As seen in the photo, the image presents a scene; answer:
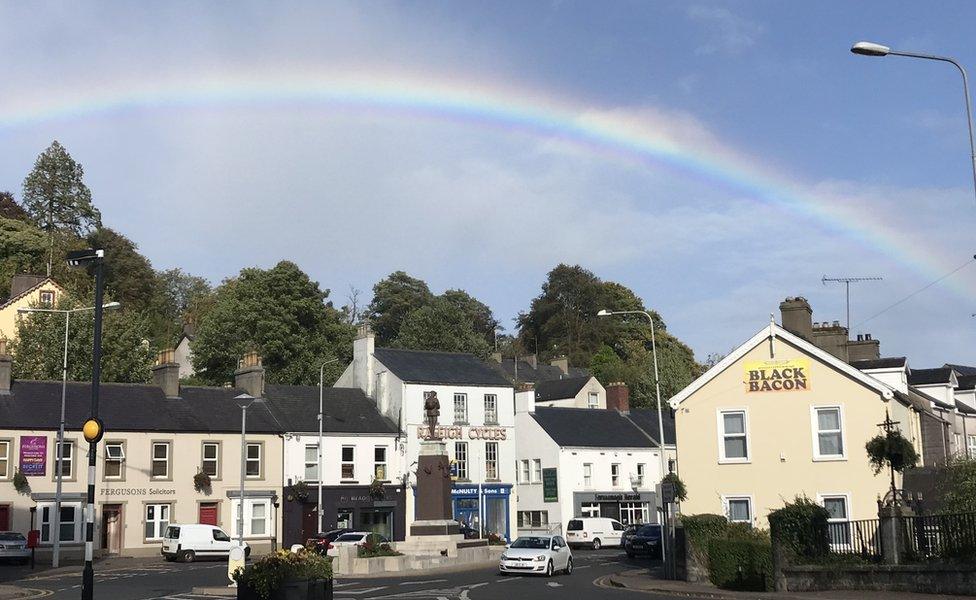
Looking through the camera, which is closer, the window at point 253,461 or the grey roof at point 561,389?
the window at point 253,461

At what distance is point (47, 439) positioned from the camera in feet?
170

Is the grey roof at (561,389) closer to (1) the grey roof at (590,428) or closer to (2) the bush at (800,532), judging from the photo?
(1) the grey roof at (590,428)

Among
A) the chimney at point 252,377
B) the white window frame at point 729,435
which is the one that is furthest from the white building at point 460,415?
the white window frame at point 729,435

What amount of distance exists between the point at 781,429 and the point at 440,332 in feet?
210

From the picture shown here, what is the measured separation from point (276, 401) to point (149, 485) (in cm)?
991

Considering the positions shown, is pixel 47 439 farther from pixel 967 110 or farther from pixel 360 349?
pixel 967 110

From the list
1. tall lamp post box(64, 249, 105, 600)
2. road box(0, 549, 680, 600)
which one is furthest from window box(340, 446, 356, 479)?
tall lamp post box(64, 249, 105, 600)

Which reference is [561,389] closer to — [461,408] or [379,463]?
[461,408]

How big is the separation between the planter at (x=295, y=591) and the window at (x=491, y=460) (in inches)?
1962

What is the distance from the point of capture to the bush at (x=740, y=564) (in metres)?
28.7

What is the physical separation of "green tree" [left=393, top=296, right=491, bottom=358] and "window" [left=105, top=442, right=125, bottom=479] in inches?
1841

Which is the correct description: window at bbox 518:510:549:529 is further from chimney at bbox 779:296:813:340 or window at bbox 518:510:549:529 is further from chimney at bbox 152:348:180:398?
chimney at bbox 779:296:813:340

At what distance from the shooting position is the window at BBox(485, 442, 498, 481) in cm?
6738

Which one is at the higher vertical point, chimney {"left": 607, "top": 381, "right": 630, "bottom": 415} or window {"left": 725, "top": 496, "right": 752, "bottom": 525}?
chimney {"left": 607, "top": 381, "right": 630, "bottom": 415}
